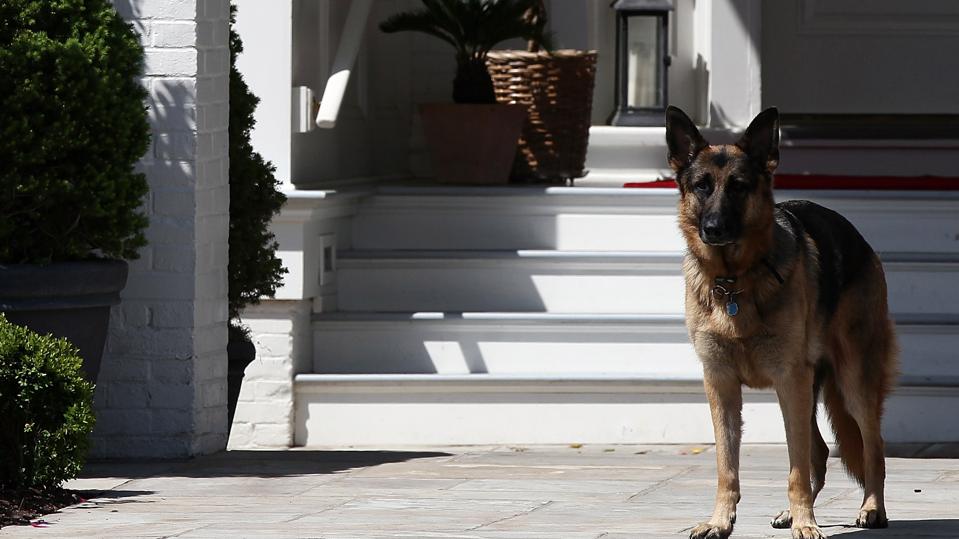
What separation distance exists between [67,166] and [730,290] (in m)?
2.37

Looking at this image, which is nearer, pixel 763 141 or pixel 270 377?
pixel 763 141

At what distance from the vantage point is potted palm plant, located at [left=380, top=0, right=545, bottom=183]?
27.9ft

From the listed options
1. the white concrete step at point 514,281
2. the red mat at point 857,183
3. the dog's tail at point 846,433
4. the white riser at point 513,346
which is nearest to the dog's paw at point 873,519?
the dog's tail at point 846,433

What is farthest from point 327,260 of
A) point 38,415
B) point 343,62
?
point 38,415

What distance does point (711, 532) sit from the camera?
4.72m

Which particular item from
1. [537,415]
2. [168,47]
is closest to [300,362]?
[537,415]

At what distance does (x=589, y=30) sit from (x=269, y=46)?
2335 mm

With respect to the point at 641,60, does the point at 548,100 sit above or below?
below

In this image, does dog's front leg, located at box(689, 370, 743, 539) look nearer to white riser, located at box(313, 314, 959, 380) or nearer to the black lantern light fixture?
white riser, located at box(313, 314, 959, 380)

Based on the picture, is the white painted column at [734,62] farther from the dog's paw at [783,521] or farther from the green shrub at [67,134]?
the dog's paw at [783,521]

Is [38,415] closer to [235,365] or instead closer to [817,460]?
[235,365]

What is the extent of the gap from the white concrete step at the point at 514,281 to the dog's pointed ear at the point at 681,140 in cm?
282

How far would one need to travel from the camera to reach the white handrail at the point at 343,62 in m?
7.91

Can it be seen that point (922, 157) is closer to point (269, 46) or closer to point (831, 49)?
point (831, 49)
